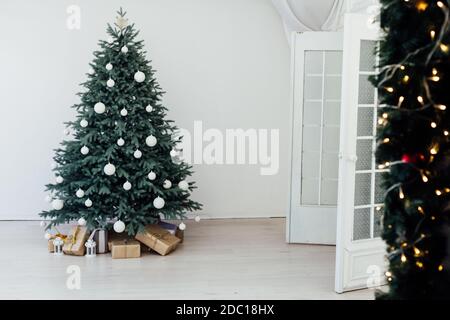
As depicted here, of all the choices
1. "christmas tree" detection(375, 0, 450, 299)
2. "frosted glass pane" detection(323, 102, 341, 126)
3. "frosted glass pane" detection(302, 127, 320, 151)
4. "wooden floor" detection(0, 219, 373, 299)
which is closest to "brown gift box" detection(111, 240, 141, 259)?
"wooden floor" detection(0, 219, 373, 299)

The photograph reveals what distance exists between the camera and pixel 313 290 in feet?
13.9

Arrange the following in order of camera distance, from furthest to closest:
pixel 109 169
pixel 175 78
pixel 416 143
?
pixel 175 78 < pixel 109 169 < pixel 416 143

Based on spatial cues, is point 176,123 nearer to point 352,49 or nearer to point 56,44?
point 56,44

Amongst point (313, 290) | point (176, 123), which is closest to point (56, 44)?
point (176, 123)

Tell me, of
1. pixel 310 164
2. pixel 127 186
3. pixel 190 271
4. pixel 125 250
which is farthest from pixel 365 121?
pixel 125 250

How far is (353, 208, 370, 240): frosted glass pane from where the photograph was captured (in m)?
4.29

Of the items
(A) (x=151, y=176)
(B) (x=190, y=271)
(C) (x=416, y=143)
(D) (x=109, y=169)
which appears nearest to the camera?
(C) (x=416, y=143)

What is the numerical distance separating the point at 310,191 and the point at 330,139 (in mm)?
532

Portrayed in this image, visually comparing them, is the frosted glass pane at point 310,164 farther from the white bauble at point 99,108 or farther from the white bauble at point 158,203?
the white bauble at point 99,108

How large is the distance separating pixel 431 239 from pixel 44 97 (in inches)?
184

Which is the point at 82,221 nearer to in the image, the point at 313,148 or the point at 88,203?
the point at 88,203

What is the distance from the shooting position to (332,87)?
17.9 ft

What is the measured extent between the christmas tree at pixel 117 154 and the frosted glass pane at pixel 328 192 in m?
1.40

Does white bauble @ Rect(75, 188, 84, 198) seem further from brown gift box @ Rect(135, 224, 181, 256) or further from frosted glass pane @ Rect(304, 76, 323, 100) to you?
frosted glass pane @ Rect(304, 76, 323, 100)
